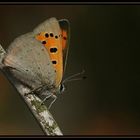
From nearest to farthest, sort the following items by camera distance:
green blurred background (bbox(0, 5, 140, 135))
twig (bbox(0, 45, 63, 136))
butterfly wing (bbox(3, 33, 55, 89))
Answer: twig (bbox(0, 45, 63, 136)), butterfly wing (bbox(3, 33, 55, 89)), green blurred background (bbox(0, 5, 140, 135))

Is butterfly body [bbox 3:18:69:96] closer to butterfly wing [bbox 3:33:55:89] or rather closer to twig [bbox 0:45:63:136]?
butterfly wing [bbox 3:33:55:89]

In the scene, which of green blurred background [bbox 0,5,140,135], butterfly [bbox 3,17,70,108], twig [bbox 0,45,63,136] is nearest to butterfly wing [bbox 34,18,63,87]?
butterfly [bbox 3,17,70,108]

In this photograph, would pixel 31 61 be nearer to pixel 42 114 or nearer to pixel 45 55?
pixel 45 55

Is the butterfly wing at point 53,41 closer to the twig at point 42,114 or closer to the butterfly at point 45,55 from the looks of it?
the butterfly at point 45,55

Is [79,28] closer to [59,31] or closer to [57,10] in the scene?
[57,10]

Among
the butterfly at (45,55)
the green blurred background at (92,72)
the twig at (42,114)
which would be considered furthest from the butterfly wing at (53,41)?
the green blurred background at (92,72)

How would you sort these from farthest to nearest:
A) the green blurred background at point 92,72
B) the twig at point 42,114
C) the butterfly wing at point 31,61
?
the green blurred background at point 92,72 → the butterfly wing at point 31,61 → the twig at point 42,114

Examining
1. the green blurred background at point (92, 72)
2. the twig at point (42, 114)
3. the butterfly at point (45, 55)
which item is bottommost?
the green blurred background at point (92, 72)
